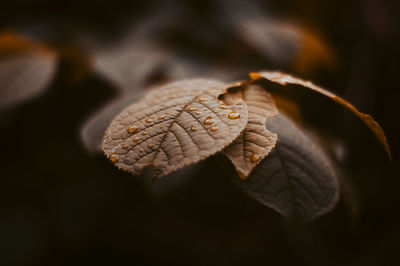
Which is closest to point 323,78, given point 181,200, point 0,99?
point 181,200

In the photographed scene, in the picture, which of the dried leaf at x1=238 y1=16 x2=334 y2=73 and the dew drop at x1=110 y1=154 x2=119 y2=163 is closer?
the dew drop at x1=110 y1=154 x2=119 y2=163

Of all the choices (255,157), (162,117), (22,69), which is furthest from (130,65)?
(255,157)

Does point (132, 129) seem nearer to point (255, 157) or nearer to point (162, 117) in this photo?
point (162, 117)

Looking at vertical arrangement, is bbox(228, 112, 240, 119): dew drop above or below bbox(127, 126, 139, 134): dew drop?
above

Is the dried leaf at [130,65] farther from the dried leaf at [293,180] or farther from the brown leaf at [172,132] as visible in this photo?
the dried leaf at [293,180]

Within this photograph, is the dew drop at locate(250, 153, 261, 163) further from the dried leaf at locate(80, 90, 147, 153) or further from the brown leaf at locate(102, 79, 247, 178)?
the dried leaf at locate(80, 90, 147, 153)

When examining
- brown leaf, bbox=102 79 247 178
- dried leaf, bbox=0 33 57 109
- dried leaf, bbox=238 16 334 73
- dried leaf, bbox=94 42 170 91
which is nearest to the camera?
brown leaf, bbox=102 79 247 178

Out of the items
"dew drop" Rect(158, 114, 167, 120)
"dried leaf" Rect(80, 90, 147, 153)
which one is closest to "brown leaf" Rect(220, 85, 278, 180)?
"dew drop" Rect(158, 114, 167, 120)
